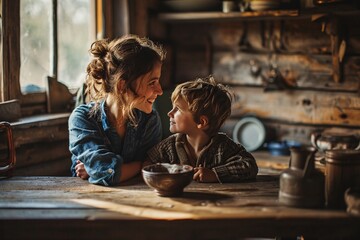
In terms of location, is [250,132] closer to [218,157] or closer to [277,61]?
[277,61]

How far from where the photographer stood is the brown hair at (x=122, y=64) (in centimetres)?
242

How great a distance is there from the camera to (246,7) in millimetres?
3951

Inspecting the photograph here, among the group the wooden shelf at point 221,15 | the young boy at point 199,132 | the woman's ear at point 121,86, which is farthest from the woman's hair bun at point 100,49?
the wooden shelf at point 221,15

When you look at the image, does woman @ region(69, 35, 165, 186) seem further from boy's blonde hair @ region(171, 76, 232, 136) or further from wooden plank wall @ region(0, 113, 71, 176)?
wooden plank wall @ region(0, 113, 71, 176)

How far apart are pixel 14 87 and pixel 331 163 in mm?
1988

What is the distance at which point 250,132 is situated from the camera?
14.0 feet

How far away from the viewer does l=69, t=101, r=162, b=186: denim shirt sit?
2234 mm

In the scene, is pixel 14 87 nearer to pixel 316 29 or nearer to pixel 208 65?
pixel 208 65

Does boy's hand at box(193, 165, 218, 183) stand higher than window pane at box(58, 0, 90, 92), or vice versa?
window pane at box(58, 0, 90, 92)

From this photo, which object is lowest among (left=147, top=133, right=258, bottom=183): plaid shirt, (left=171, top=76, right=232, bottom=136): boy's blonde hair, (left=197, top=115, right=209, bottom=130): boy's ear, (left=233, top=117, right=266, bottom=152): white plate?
(left=233, top=117, right=266, bottom=152): white plate

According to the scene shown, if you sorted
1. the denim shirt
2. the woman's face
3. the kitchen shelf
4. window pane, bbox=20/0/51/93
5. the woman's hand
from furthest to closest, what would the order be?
the kitchen shelf → window pane, bbox=20/0/51/93 → the woman's face → the woman's hand → the denim shirt

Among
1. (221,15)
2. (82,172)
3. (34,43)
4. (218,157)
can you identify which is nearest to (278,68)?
(221,15)

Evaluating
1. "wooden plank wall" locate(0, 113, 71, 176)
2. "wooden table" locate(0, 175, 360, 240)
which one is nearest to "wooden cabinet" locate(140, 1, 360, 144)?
"wooden plank wall" locate(0, 113, 71, 176)

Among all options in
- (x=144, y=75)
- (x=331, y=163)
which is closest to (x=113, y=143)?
(x=144, y=75)
